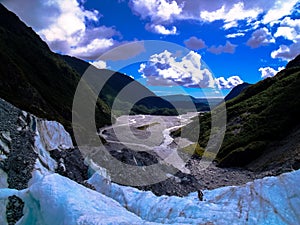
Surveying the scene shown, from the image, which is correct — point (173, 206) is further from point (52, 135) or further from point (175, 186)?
point (52, 135)

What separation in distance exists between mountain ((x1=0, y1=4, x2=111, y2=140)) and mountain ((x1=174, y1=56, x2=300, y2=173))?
36541mm

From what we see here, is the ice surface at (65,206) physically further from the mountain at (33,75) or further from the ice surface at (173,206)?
the mountain at (33,75)

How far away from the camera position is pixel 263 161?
49.8m

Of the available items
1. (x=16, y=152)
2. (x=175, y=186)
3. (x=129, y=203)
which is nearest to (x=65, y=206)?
(x=129, y=203)

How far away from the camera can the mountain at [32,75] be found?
70.3 meters

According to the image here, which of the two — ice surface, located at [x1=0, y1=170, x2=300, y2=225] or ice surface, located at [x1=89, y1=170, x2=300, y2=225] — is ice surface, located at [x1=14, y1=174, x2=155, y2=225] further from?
ice surface, located at [x1=89, y1=170, x2=300, y2=225]

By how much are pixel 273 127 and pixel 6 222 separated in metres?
55.4

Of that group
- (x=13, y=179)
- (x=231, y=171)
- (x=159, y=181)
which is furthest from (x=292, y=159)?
(x=13, y=179)

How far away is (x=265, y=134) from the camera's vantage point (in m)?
58.9

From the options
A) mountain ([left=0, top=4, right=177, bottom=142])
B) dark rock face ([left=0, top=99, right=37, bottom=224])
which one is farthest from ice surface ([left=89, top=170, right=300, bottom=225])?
mountain ([left=0, top=4, right=177, bottom=142])

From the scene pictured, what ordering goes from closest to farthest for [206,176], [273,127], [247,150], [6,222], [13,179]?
[6,222] → [13,179] → [206,176] → [247,150] → [273,127]

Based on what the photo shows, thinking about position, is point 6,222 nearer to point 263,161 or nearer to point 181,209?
point 181,209

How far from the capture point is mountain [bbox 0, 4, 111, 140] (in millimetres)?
70269

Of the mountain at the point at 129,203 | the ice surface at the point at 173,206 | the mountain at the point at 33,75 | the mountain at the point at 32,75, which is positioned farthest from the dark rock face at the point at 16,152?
the mountain at the point at 32,75
